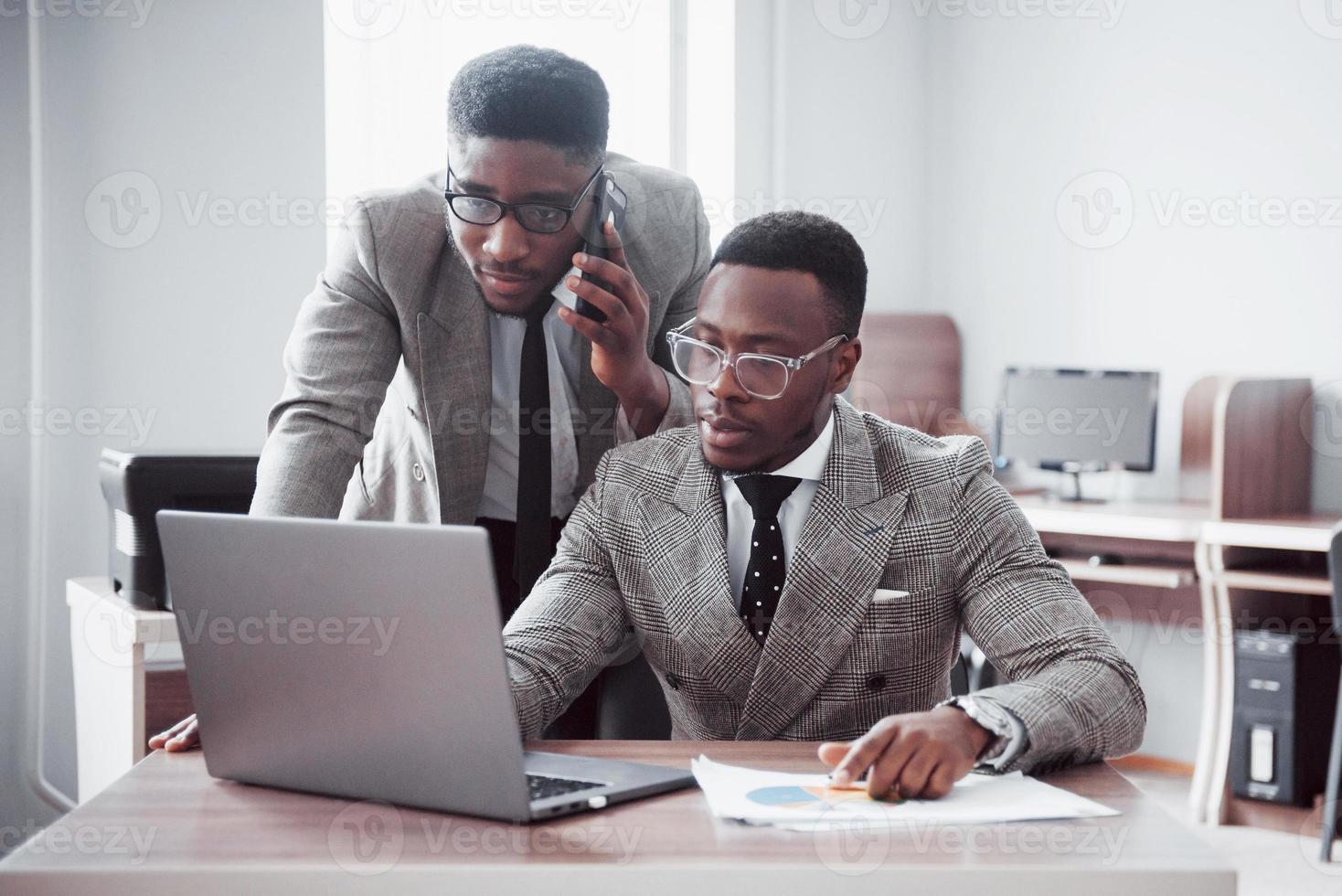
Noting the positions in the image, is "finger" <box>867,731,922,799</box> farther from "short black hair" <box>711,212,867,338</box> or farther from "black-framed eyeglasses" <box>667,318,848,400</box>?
"short black hair" <box>711,212,867,338</box>

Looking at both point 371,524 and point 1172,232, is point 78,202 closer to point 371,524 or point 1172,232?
point 371,524

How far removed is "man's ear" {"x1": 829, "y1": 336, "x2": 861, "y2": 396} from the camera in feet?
5.27

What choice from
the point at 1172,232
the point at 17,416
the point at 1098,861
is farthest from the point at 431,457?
the point at 1172,232

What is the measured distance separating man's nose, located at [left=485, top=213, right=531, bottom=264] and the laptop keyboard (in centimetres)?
67

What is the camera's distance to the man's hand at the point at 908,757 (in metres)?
1.08

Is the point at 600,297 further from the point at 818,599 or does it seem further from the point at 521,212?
the point at 818,599

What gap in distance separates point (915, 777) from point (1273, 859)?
2.85 m

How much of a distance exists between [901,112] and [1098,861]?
4.39m

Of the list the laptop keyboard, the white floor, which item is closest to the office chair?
the white floor

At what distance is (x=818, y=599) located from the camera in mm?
1476

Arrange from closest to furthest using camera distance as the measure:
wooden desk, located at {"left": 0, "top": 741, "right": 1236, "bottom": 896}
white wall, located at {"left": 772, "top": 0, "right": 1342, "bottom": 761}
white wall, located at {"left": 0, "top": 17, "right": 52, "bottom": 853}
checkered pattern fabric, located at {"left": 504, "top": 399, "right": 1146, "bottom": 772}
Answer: wooden desk, located at {"left": 0, "top": 741, "right": 1236, "bottom": 896} < checkered pattern fabric, located at {"left": 504, "top": 399, "right": 1146, "bottom": 772} < white wall, located at {"left": 0, "top": 17, "right": 52, "bottom": 853} < white wall, located at {"left": 772, "top": 0, "right": 1342, "bottom": 761}

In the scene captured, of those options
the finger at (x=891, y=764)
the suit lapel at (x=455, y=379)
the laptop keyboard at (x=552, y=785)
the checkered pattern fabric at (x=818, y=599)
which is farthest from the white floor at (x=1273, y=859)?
the laptop keyboard at (x=552, y=785)

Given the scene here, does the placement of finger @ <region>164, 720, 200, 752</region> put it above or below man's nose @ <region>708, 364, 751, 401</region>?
below

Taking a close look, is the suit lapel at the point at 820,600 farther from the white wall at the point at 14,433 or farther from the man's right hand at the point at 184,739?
the white wall at the point at 14,433
